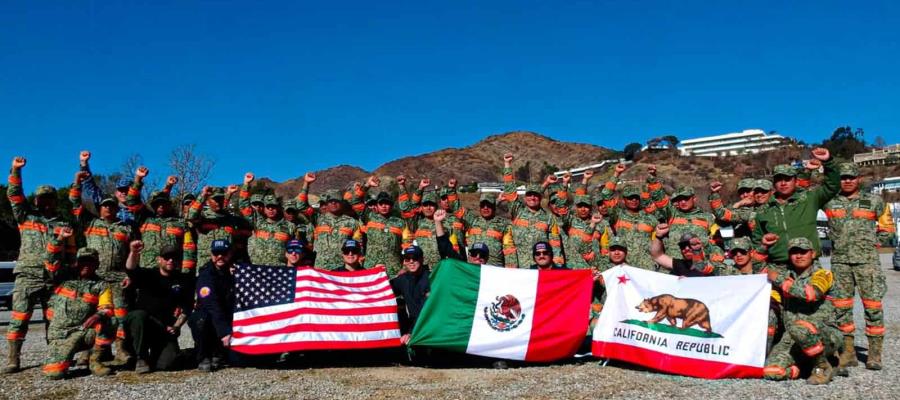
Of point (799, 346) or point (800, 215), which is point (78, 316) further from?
point (800, 215)

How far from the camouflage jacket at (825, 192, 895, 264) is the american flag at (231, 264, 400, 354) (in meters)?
5.77

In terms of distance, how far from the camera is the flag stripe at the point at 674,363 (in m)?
7.26

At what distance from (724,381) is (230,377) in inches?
223

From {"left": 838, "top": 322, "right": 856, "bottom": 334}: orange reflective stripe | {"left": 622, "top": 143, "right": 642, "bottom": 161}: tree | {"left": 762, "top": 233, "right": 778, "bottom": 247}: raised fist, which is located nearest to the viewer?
{"left": 838, "top": 322, "right": 856, "bottom": 334}: orange reflective stripe

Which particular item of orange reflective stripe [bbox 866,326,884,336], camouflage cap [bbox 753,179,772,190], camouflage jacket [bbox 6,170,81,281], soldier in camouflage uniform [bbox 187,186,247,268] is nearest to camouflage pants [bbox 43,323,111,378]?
camouflage jacket [bbox 6,170,81,281]

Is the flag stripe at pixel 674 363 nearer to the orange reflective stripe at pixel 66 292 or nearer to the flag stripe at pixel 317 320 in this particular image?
the flag stripe at pixel 317 320

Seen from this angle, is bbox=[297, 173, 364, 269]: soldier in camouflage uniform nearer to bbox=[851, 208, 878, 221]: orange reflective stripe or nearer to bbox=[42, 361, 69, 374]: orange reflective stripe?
bbox=[42, 361, 69, 374]: orange reflective stripe

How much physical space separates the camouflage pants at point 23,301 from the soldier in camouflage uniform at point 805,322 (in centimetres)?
901

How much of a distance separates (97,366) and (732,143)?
184249 mm

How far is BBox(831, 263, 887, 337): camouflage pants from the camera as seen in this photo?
782 centimetres

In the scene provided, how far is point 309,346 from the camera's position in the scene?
8.01 m

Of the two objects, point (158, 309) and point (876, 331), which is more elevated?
point (158, 309)

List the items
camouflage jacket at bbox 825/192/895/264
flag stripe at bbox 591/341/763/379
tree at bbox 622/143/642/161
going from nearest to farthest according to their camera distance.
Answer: flag stripe at bbox 591/341/763/379
camouflage jacket at bbox 825/192/895/264
tree at bbox 622/143/642/161

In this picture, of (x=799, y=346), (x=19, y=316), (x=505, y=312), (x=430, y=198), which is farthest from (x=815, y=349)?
(x=19, y=316)
